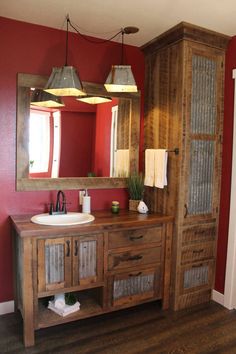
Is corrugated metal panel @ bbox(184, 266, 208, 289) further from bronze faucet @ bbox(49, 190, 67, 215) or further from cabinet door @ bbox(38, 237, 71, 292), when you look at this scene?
bronze faucet @ bbox(49, 190, 67, 215)

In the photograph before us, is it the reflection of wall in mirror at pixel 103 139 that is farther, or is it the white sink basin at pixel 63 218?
the reflection of wall in mirror at pixel 103 139

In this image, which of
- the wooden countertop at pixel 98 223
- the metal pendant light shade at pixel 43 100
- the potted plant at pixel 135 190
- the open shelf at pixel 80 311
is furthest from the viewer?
the potted plant at pixel 135 190

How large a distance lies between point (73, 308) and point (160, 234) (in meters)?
0.94

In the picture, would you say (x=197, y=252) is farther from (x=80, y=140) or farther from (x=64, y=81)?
(x=64, y=81)

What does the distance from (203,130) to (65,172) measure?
131 cm

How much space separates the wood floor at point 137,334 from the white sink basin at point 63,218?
840 mm

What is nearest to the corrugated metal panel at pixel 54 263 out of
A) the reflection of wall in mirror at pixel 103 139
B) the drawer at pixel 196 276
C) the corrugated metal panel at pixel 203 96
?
the reflection of wall in mirror at pixel 103 139

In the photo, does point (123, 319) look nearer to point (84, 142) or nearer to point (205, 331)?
point (205, 331)

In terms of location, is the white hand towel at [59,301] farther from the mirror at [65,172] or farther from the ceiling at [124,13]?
the ceiling at [124,13]

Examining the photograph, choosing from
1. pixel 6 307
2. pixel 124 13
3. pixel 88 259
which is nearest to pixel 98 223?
pixel 88 259

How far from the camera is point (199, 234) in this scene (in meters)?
2.74

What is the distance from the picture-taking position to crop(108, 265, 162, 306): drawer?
2.43 meters

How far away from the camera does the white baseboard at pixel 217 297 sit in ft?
9.21

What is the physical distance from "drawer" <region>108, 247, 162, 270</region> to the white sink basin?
376 mm
